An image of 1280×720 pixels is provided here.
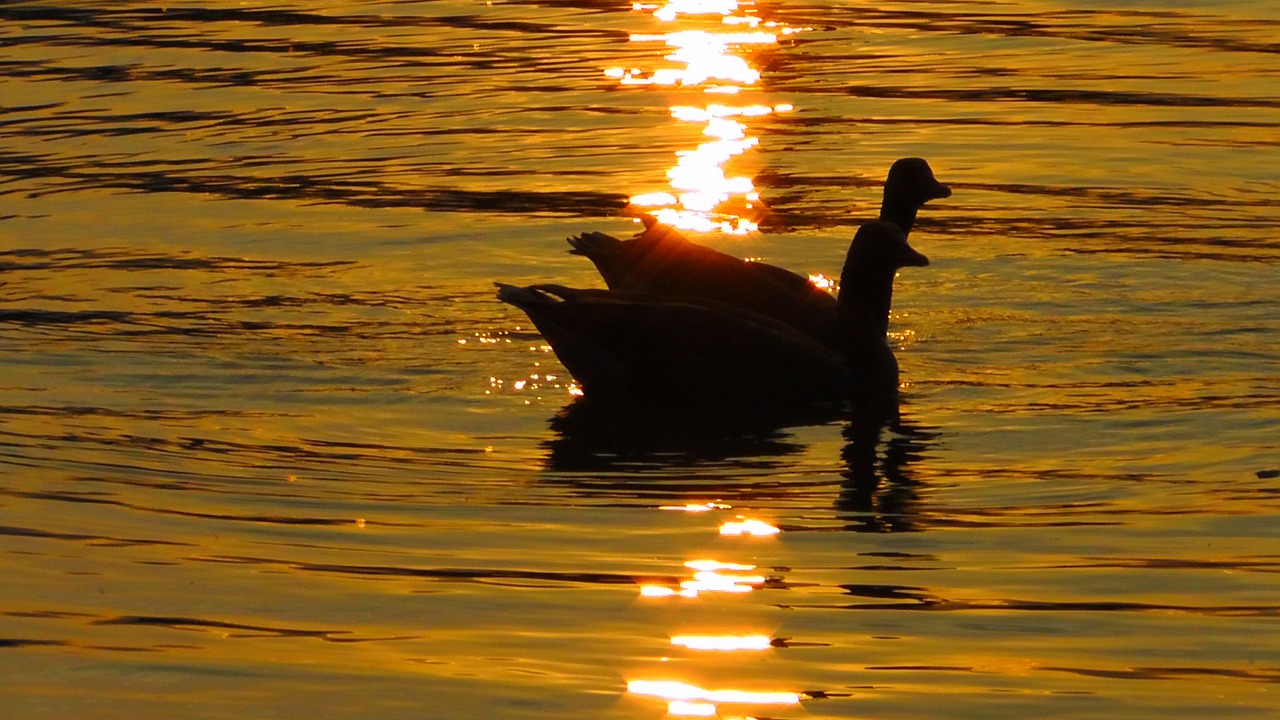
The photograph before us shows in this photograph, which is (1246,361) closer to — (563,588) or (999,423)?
(999,423)

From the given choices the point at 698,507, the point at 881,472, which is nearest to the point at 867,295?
the point at 881,472

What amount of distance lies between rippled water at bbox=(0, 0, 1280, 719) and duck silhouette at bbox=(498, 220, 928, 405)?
11.5 inches

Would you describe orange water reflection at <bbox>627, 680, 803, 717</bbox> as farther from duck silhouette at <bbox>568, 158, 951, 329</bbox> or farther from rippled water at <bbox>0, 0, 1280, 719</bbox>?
duck silhouette at <bbox>568, 158, 951, 329</bbox>

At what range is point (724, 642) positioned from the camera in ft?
25.2

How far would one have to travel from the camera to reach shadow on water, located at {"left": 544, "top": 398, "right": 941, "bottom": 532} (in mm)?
9984

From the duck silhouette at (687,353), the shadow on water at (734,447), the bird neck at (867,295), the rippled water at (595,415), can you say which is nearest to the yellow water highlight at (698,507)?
the rippled water at (595,415)

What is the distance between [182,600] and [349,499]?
159 centimetres

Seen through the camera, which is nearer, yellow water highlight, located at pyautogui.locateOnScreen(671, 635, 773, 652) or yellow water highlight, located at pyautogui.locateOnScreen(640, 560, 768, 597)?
yellow water highlight, located at pyautogui.locateOnScreen(671, 635, 773, 652)

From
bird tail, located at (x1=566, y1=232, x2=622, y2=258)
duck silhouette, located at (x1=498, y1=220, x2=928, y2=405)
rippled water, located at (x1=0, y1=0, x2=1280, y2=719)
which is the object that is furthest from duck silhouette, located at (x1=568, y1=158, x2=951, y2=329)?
rippled water, located at (x1=0, y1=0, x2=1280, y2=719)

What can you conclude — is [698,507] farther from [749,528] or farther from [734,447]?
[734,447]

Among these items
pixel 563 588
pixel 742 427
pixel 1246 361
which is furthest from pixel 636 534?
pixel 1246 361

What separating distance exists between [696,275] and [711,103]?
320 inches

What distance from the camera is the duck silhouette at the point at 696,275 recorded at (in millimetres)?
12672

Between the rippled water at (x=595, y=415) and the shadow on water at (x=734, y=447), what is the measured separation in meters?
0.04
